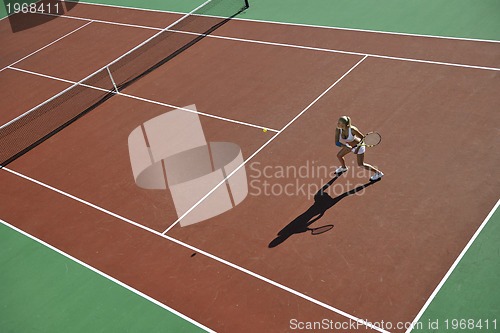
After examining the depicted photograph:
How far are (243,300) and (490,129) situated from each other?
7.09 m

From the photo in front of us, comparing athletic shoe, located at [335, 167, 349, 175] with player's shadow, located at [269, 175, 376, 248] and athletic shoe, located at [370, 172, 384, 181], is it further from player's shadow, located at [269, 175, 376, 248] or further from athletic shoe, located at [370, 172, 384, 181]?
athletic shoe, located at [370, 172, 384, 181]

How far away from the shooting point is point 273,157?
13172 mm

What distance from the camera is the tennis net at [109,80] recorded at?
16.2m

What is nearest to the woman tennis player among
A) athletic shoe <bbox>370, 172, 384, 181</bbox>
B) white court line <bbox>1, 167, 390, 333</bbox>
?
athletic shoe <bbox>370, 172, 384, 181</bbox>

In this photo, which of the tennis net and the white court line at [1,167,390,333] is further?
the tennis net

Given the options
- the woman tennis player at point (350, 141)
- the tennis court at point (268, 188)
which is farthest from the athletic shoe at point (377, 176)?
the tennis court at point (268, 188)

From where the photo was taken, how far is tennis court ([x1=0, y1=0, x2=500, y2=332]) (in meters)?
9.81

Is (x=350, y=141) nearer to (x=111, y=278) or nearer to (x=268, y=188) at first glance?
(x=268, y=188)

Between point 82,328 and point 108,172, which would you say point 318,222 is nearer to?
point 82,328

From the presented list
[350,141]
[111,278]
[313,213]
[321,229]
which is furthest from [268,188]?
[111,278]

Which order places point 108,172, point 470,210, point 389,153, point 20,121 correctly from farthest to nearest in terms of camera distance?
point 20,121, point 108,172, point 389,153, point 470,210

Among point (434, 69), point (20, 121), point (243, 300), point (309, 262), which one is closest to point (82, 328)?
point (243, 300)

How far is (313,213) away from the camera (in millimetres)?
11375

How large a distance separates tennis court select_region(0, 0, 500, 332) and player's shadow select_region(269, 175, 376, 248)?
Result: 0.13 feet
